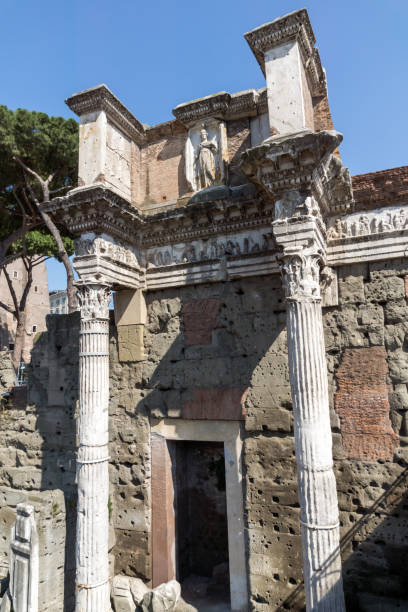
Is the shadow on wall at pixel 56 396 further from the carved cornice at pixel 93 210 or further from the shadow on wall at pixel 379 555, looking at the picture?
the shadow on wall at pixel 379 555

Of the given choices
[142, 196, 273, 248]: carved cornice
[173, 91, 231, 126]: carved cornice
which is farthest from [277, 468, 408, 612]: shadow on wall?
[173, 91, 231, 126]: carved cornice

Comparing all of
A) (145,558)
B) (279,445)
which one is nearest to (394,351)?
(279,445)

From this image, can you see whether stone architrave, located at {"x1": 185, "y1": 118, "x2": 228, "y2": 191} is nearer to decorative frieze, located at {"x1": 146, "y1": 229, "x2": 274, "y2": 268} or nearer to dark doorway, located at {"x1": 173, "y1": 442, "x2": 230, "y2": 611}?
decorative frieze, located at {"x1": 146, "y1": 229, "x2": 274, "y2": 268}

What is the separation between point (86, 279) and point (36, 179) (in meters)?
9.51

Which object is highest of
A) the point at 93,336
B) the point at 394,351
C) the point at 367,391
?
the point at 93,336

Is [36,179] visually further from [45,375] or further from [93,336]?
[93,336]

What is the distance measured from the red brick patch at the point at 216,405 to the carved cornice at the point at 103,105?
447cm

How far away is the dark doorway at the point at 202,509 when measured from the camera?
273 inches

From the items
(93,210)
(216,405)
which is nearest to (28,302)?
(93,210)

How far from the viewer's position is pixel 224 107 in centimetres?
618


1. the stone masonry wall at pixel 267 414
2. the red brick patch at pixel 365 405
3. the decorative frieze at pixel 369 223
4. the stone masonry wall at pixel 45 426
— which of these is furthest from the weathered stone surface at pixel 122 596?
the decorative frieze at pixel 369 223

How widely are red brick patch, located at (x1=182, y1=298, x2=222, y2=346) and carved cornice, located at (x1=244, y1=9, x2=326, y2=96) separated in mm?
3384

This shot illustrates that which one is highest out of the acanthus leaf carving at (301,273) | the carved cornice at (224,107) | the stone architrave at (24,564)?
the carved cornice at (224,107)

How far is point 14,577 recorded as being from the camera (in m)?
5.49
